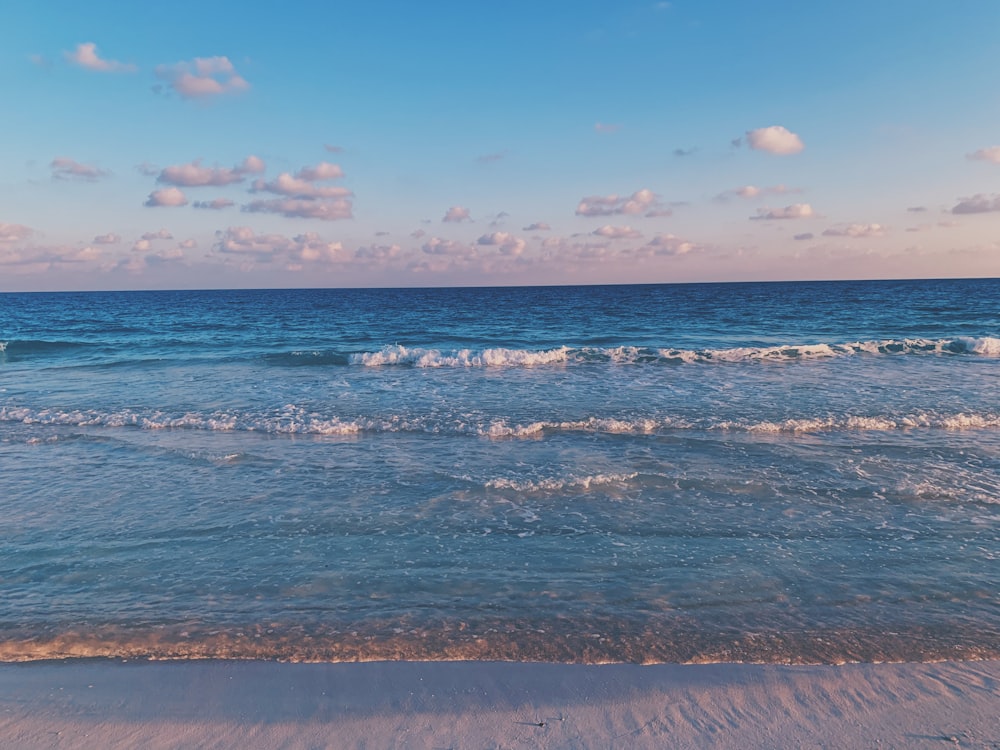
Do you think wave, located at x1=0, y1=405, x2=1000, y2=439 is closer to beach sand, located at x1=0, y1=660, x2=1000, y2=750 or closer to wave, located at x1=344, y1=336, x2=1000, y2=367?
beach sand, located at x1=0, y1=660, x2=1000, y2=750

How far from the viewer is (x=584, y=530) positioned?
752 cm

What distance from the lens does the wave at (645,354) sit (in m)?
25.3

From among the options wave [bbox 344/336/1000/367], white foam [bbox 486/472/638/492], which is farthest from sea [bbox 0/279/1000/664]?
wave [bbox 344/336/1000/367]

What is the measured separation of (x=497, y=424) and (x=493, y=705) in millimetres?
8947

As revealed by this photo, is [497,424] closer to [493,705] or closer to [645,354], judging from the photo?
[493,705]

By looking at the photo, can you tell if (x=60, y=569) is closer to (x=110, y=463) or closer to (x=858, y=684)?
(x=110, y=463)

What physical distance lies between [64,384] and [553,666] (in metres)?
21.8

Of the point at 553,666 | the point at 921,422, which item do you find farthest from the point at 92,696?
the point at 921,422

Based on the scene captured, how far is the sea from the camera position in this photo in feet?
17.3

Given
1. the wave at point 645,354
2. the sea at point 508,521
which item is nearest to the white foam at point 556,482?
the sea at point 508,521

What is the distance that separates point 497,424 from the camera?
13.2m

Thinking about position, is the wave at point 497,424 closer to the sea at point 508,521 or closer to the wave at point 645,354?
the sea at point 508,521

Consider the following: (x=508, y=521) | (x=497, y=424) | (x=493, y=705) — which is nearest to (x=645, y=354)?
(x=497, y=424)

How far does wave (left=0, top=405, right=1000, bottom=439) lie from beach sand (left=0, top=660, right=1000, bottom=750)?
793 cm
